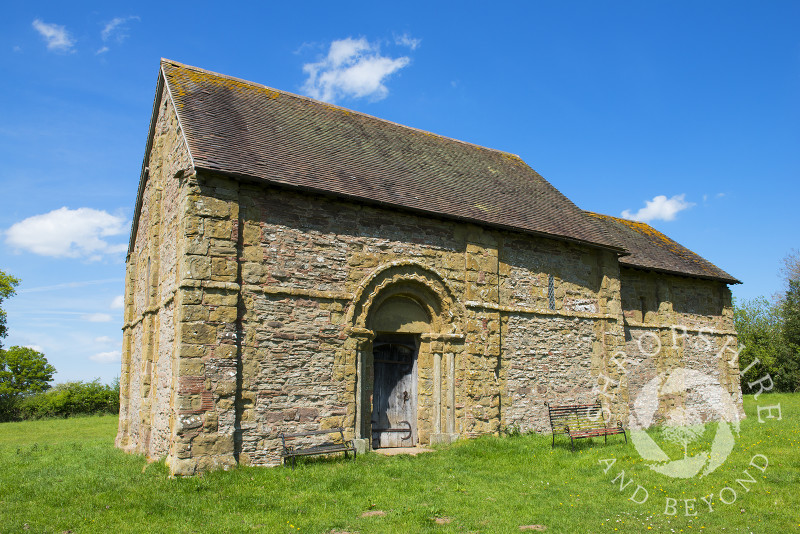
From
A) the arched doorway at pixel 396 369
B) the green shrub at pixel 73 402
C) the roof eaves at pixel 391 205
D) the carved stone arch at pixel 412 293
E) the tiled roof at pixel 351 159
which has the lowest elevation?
the green shrub at pixel 73 402

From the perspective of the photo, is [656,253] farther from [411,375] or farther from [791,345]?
[791,345]

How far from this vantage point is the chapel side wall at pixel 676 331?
17.6m

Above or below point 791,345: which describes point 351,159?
above

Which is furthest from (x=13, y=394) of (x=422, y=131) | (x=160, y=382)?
(x=422, y=131)

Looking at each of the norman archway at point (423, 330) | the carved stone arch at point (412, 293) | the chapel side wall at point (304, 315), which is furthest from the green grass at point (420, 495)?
the carved stone arch at point (412, 293)

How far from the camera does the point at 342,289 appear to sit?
1160 centimetres

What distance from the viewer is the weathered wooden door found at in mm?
12312

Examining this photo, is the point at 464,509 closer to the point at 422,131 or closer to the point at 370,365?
the point at 370,365

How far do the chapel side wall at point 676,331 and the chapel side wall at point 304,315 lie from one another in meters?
4.92

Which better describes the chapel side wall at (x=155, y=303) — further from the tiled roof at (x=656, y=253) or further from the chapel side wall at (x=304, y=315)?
the tiled roof at (x=656, y=253)

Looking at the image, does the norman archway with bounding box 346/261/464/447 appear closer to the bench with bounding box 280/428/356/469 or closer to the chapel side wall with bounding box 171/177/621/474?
the chapel side wall with bounding box 171/177/621/474

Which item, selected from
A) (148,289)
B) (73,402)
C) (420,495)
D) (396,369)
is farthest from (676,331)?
(73,402)

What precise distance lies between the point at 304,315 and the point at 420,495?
4.28 metres

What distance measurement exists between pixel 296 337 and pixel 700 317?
15359 millimetres
